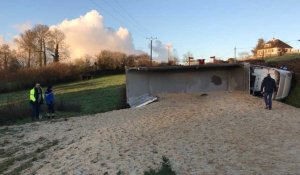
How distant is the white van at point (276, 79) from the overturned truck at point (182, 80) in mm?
457

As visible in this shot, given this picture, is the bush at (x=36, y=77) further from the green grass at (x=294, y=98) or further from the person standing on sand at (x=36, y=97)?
the green grass at (x=294, y=98)

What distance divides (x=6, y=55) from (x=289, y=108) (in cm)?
6172

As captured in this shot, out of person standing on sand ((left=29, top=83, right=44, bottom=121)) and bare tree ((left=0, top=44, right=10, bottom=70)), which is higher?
bare tree ((left=0, top=44, right=10, bottom=70))

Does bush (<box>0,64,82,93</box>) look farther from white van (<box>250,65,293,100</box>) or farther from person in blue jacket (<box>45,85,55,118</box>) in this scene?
white van (<box>250,65,293,100</box>)

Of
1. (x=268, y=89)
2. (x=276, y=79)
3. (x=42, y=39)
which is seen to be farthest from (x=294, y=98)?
(x=42, y=39)

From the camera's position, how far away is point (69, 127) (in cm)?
1981

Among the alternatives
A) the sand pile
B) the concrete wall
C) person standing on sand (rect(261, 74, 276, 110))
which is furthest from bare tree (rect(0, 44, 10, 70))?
person standing on sand (rect(261, 74, 276, 110))

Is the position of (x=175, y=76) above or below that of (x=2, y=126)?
above

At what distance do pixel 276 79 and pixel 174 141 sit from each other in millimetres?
11191

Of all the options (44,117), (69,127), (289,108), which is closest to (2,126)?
(44,117)

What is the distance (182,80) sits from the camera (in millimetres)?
28266

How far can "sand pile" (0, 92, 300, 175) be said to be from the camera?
39.5 ft

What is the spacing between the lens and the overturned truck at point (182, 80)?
1071 inches

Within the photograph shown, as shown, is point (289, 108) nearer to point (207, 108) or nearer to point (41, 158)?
point (207, 108)
